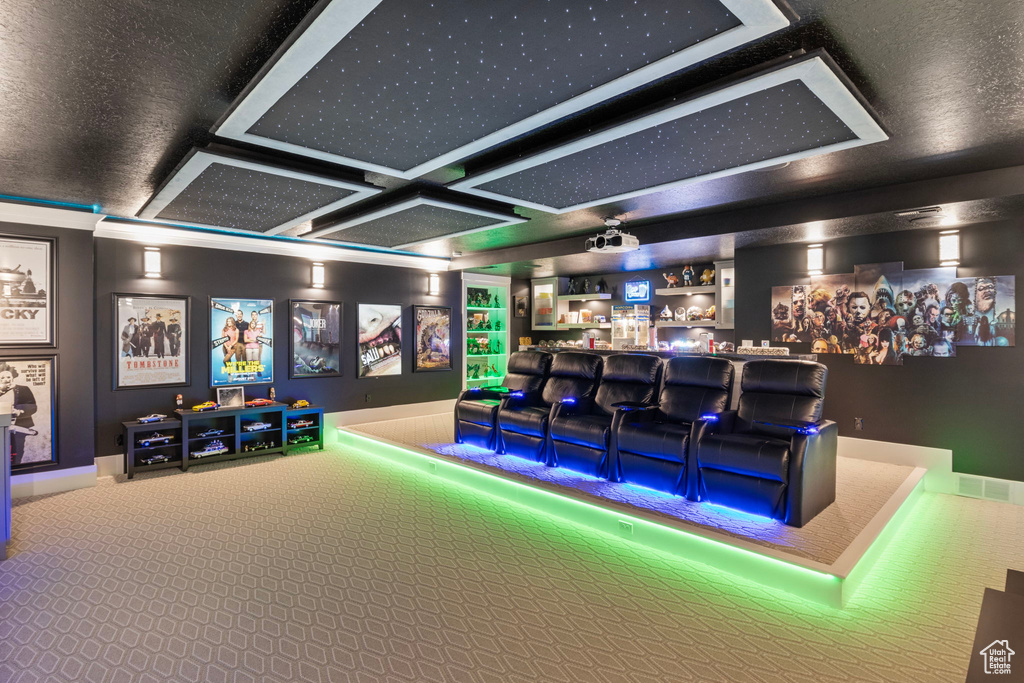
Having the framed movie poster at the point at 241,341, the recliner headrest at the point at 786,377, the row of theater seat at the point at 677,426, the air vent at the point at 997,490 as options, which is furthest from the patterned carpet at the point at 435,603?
the framed movie poster at the point at 241,341

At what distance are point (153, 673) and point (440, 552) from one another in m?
1.57

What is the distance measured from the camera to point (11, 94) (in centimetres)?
242

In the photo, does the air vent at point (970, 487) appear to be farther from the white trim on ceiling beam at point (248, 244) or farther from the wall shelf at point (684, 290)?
the white trim on ceiling beam at point (248, 244)

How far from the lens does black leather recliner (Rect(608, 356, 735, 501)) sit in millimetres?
3900

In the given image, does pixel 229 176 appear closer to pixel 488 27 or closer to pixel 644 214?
pixel 488 27

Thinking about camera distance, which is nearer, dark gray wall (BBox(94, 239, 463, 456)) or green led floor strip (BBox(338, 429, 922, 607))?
green led floor strip (BBox(338, 429, 922, 607))

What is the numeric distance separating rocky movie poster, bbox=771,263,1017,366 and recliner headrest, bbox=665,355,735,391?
1.94 metres

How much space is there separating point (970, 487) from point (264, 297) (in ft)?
24.7

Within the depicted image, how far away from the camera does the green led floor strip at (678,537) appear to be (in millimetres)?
2785

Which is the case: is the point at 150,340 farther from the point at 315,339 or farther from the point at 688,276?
the point at 688,276

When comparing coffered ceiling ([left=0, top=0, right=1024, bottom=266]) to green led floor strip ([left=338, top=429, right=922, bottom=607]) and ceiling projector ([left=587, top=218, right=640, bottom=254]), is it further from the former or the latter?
green led floor strip ([left=338, top=429, right=922, bottom=607])

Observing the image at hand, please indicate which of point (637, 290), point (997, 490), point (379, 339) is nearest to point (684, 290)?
point (637, 290)

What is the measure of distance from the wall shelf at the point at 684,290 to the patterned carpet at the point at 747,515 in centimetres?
276

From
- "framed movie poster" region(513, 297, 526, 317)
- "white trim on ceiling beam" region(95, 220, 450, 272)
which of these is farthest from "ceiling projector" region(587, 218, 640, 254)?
"framed movie poster" region(513, 297, 526, 317)
